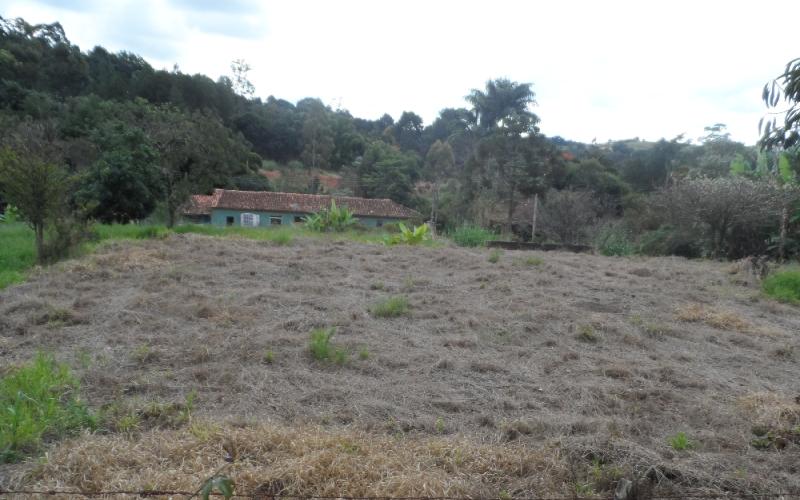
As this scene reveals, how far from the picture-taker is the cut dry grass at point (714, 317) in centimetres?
571

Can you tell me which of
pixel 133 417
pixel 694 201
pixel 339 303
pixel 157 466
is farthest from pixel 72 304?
pixel 694 201

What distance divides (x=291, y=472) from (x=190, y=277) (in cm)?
535

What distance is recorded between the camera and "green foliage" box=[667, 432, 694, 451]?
2783mm

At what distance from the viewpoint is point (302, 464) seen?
2383 millimetres

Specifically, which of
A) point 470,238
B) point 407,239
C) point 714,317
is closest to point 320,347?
point 714,317

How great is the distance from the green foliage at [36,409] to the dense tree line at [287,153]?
12.0ft

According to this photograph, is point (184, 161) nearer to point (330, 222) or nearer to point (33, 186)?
point (330, 222)

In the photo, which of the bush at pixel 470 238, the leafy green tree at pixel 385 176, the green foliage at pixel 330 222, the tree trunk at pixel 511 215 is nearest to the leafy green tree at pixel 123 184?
the green foliage at pixel 330 222

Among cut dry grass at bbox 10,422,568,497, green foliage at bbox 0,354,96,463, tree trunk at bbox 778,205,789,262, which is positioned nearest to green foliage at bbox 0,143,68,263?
green foliage at bbox 0,354,96,463

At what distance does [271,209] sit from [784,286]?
23969 mm

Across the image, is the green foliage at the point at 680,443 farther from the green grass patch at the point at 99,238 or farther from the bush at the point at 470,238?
the bush at the point at 470,238

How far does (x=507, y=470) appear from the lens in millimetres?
2535

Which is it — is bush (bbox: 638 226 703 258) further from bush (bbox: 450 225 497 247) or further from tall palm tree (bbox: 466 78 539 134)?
tall palm tree (bbox: 466 78 539 134)

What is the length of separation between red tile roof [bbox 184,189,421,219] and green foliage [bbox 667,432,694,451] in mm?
24563
